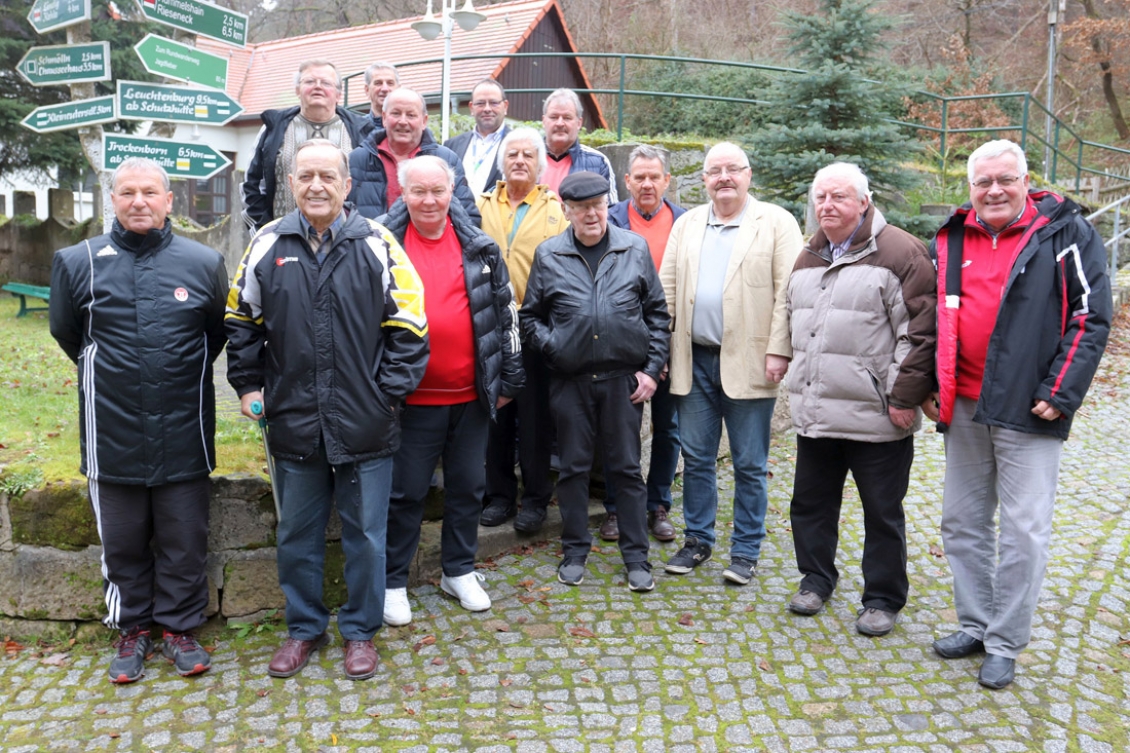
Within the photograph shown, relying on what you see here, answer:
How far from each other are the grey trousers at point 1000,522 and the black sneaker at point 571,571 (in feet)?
5.58

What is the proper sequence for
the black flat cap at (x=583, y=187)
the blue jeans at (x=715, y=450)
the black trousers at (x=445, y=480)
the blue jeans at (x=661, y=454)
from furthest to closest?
the blue jeans at (x=661, y=454) → the blue jeans at (x=715, y=450) → the black flat cap at (x=583, y=187) → the black trousers at (x=445, y=480)

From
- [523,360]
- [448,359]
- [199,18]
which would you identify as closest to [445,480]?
[448,359]

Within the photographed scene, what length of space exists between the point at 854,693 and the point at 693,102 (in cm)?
1386

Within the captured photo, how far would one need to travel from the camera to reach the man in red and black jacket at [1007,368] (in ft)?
11.5

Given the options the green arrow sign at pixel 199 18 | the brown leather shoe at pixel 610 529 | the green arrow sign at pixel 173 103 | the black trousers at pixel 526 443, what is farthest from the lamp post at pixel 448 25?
the brown leather shoe at pixel 610 529

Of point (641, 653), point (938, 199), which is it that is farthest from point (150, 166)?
point (938, 199)

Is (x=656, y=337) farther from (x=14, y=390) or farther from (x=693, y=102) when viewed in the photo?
(x=693, y=102)

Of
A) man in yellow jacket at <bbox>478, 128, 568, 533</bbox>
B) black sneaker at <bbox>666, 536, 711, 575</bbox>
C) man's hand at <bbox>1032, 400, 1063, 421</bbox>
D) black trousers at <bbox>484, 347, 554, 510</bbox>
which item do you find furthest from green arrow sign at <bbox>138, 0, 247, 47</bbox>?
man's hand at <bbox>1032, 400, 1063, 421</bbox>

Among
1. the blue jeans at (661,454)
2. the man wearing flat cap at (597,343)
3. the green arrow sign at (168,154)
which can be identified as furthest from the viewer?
the blue jeans at (661,454)

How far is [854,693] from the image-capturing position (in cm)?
366

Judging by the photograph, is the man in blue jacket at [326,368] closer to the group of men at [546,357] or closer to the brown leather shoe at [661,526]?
the group of men at [546,357]

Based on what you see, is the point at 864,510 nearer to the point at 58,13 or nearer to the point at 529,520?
the point at 529,520

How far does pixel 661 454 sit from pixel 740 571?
2.78ft

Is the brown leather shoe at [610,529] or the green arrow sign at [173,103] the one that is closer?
the green arrow sign at [173,103]
